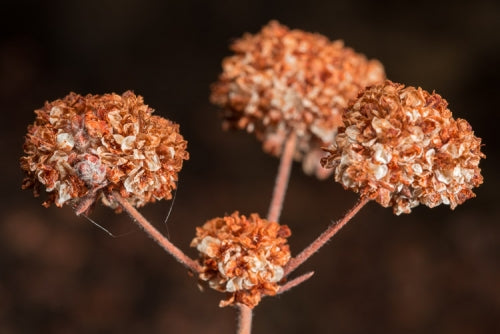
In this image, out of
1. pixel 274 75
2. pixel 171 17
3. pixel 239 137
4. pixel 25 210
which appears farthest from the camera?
pixel 171 17

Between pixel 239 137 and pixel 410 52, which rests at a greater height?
pixel 410 52

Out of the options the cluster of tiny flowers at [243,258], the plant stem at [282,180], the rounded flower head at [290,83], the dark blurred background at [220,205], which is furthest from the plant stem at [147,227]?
the dark blurred background at [220,205]

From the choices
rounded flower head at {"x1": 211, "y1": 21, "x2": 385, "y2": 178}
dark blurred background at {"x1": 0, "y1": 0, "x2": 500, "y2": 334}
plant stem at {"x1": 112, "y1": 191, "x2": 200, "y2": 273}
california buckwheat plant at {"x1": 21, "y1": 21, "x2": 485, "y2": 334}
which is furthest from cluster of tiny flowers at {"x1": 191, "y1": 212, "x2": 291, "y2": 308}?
dark blurred background at {"x1": 0, "y1": 0, "x2": 500, "y2": 334}

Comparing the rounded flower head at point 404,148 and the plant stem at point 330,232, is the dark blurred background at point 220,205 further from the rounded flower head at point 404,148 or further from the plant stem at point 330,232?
the rounded flower head at point 404,148

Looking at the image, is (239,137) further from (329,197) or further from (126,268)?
(126,268)

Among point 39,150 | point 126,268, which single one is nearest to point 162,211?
point 126,268

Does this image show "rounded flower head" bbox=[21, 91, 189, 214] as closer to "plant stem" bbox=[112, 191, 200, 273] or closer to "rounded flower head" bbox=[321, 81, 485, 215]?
"plant stem" bbox=[112, 191, 200, 273]

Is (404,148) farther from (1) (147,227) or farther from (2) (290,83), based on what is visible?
(2) (290,83)

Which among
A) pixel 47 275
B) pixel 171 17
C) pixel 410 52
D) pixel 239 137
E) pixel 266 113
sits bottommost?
pixel 266 113
